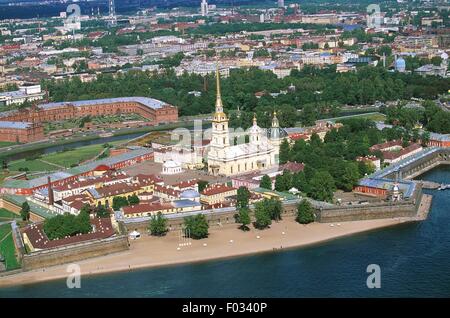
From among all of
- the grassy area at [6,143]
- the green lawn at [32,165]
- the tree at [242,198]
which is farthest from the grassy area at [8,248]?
the grassy area at [6,143]

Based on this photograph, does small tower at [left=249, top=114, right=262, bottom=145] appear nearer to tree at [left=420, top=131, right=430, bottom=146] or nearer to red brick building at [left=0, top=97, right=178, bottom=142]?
tree at [left=420, top=131, right=430, bottom=146]

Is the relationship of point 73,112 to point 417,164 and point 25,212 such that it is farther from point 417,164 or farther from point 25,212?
point 417,164

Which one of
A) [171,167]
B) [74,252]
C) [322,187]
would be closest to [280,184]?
[322,187]

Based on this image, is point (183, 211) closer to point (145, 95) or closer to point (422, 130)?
point (422, 130)

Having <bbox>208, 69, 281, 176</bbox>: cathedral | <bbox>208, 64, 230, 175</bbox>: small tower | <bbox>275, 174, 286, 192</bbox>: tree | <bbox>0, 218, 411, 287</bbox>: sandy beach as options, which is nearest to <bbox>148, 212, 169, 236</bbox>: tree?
<bbox>0, 218, 411, 287</bbox>: sandy beach

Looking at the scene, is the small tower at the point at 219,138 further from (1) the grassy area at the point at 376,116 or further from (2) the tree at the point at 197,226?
(1) the grassy area at the point at 376,116

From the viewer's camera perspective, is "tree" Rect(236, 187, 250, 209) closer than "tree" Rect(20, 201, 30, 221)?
Yes
